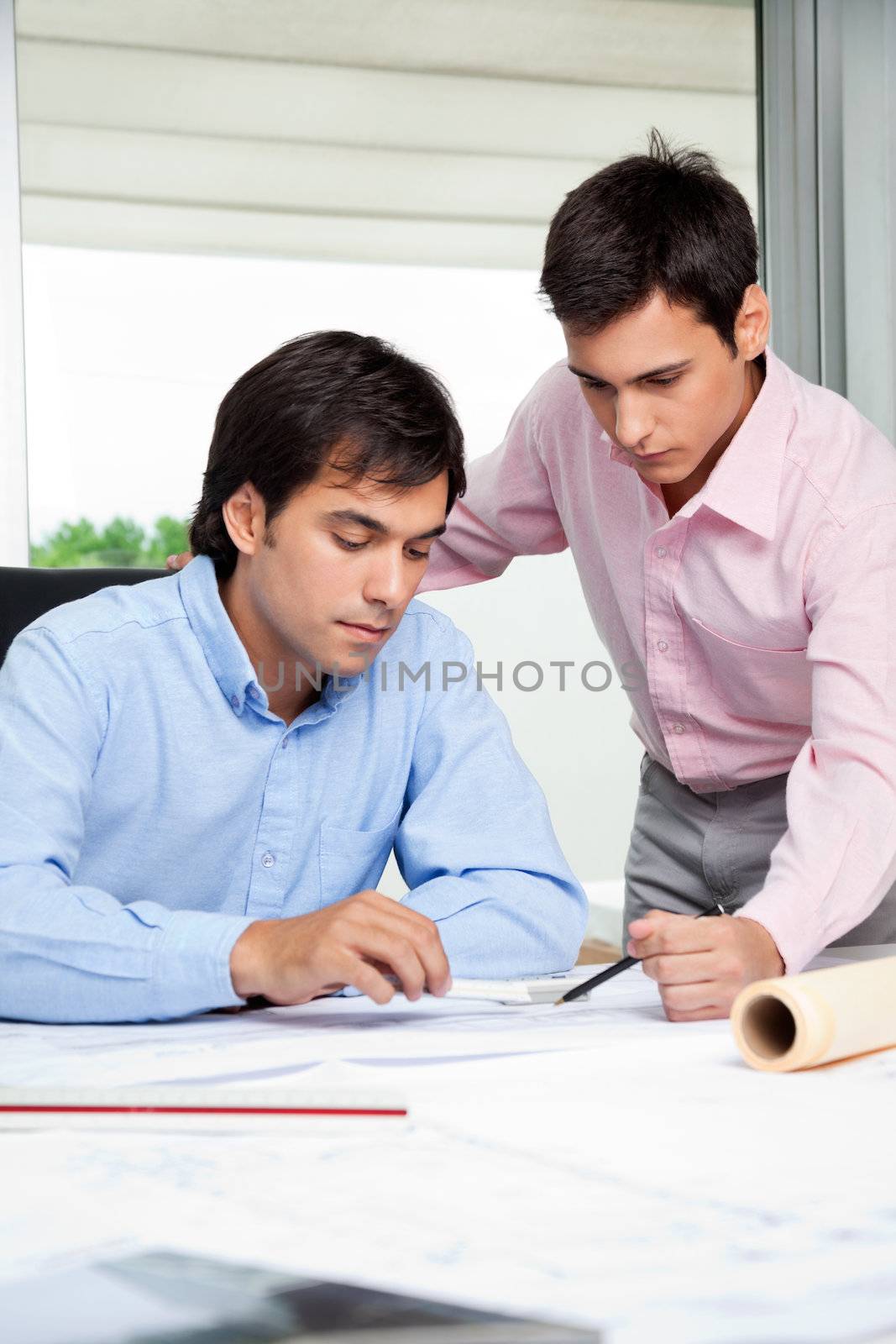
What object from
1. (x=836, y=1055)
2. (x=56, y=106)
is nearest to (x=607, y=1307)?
(x=836, y=1055)

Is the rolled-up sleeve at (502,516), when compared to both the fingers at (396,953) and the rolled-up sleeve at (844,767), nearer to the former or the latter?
the rolled-up sleeve at (844,767)

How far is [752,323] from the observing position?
1517 mm

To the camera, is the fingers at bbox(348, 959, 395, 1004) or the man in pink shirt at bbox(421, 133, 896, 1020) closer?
the fingers at bbox(348, 959, 395, 1004)

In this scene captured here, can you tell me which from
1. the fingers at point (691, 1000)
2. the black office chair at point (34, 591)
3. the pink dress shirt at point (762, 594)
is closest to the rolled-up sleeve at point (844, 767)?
the pink dress shirt at point (762, 594)

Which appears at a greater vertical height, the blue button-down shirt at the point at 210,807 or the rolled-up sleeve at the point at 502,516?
the rolled-up sleeve at the point at 502,516

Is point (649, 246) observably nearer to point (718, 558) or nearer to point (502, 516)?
point (718, 558)

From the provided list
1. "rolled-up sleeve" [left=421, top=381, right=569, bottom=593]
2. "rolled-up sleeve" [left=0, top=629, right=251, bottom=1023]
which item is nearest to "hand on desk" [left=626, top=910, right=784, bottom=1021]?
"rolled-up sleeve" [left=0, top=629, right=251, bottom=1023]

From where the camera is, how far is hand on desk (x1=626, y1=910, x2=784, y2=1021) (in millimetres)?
1146

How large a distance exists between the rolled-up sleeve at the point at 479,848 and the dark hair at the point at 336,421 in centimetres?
25

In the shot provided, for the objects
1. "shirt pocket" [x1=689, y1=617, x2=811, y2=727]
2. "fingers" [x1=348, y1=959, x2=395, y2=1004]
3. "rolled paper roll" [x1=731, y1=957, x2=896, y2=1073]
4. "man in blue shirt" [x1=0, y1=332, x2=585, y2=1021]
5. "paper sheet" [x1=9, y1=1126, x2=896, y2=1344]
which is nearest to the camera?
"paper sheet" [x1=9, y1=1126, x2=896, y2=1344]

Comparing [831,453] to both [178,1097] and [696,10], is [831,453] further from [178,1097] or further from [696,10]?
[696,10]

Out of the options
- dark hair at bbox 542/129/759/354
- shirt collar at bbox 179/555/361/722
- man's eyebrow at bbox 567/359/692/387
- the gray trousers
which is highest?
dark hair at bbox 542/129/759/354

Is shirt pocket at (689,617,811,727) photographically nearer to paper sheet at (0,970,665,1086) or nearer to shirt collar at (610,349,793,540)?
shirt collar at (610,349,793,540)

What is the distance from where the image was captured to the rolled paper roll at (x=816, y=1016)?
0.93m
